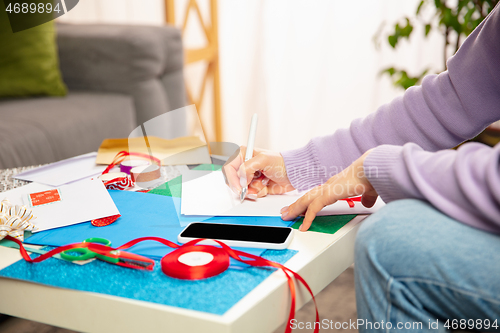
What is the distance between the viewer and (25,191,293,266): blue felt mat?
575mm

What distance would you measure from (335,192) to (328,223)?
67 millimetres

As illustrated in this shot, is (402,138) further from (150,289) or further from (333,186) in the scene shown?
(150,289)

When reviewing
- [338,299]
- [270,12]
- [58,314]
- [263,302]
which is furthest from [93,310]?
[270,12]

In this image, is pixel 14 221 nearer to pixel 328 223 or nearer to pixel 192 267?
pixel 192 267

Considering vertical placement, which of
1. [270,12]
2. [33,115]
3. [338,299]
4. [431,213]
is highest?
[270,12]

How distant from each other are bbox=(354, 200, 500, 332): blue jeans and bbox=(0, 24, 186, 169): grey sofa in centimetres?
126

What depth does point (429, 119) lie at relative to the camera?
770 mm

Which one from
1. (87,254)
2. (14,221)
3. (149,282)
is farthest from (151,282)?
(14,221)

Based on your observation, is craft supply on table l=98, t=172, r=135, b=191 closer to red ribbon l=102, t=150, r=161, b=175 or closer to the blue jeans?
red ribbon l=102, t=150, r=161, b=175

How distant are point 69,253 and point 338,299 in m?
0.78

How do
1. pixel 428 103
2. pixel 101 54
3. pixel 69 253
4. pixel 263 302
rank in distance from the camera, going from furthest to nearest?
pixel 101 54 < pixel 428 103 < pixel 69 253 < pixel 263 302

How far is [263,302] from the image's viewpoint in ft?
1.48

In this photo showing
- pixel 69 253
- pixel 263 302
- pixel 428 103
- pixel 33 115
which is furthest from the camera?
pixel 33 115

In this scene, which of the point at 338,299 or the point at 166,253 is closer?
the point at 166,253
